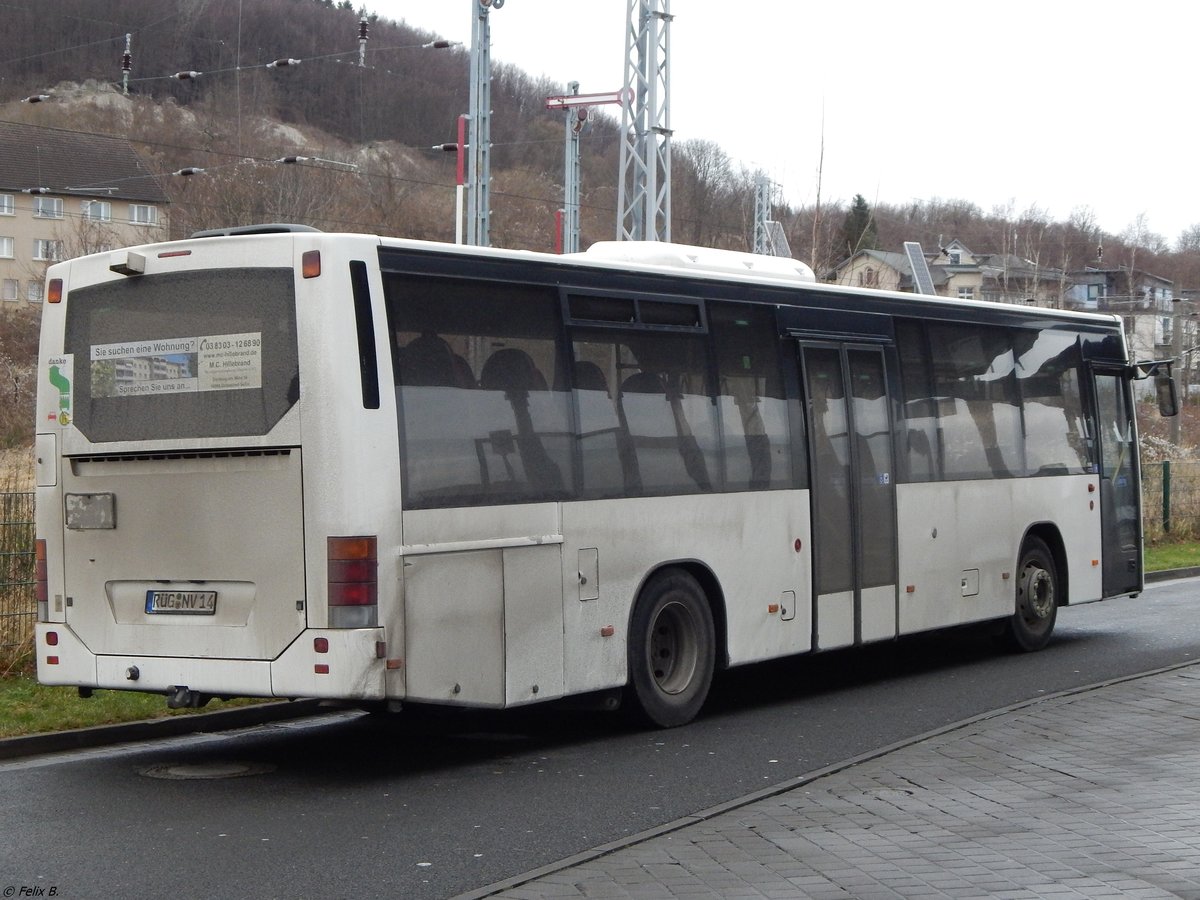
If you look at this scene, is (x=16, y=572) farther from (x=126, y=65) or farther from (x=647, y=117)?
(x=126, y=65)

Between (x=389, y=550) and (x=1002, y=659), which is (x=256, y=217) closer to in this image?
(x=1002, y=659)

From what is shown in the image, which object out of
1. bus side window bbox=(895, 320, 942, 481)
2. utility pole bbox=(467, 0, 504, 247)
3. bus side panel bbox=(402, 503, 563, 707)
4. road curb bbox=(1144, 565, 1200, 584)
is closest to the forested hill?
road curb bbox=(1144, 565, 1200, 584)

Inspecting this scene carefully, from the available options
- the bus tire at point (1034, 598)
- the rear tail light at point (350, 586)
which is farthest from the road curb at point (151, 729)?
the bus tire at point (1034, 598)

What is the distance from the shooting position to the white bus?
8.48 m

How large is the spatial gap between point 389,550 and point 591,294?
8.23 ft

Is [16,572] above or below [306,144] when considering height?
below

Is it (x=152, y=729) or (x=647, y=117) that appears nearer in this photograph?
(x=152, y=729)

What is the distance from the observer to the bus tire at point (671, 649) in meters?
10.3

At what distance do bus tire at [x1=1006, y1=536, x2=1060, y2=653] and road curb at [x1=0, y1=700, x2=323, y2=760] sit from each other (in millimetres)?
6566

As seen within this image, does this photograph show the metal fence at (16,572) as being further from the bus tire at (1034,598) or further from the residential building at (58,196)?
the residential building at (58,196)

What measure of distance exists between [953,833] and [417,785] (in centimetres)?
309

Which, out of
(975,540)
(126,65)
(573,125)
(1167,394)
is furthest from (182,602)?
(126,65)

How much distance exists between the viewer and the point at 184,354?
8883 mm

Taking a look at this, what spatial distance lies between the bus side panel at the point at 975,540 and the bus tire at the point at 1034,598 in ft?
0.73
